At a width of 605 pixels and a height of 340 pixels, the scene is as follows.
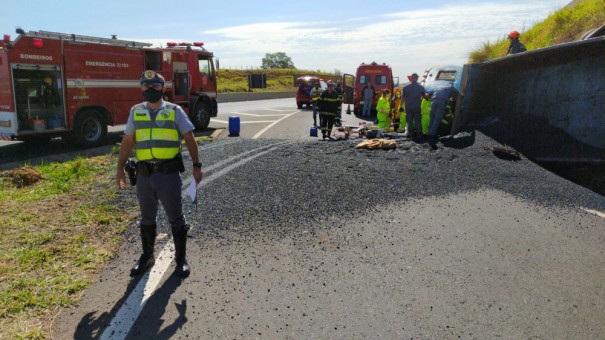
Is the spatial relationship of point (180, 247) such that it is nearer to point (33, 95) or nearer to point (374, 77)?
point (33, 95)

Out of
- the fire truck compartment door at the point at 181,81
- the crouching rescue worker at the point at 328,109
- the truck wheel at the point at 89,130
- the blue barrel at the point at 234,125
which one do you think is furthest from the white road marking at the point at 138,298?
the fire truck compartment door at the point at 181,81

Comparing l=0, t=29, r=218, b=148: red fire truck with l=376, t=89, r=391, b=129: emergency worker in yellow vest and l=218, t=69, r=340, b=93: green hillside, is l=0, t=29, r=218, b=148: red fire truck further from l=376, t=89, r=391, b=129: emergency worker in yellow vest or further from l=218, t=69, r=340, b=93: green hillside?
l=218, t=69, r=340, b=93: green hillside

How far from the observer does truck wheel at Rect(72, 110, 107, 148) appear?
11853 millimetres

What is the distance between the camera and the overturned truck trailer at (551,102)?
30.5ft

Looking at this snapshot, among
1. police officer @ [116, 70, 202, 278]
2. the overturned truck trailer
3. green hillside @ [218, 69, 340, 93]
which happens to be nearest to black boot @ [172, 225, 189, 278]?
police officer @ [116, 70, 202, 278]

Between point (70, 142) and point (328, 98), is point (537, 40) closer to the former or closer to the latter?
point (328, 98)

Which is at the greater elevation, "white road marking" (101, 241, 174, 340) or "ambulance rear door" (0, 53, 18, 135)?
"ambulance rear door" (0, 53, 18, 135)

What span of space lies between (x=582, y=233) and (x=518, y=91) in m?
6.64

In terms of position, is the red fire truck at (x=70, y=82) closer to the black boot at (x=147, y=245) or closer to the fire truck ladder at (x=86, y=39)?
the fire truck ladder at (x=86, y=39)

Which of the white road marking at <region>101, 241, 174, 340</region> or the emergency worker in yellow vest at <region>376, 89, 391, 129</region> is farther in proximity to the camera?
the emergency worker in yellow vest at <region>376, 89, 391, 129</region>

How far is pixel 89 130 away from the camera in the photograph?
40.5 ft

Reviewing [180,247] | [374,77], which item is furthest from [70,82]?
[374,77]

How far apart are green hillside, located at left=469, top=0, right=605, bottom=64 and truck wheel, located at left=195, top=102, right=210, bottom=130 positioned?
12546 mm

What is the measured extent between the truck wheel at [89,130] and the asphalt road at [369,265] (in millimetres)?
5811
